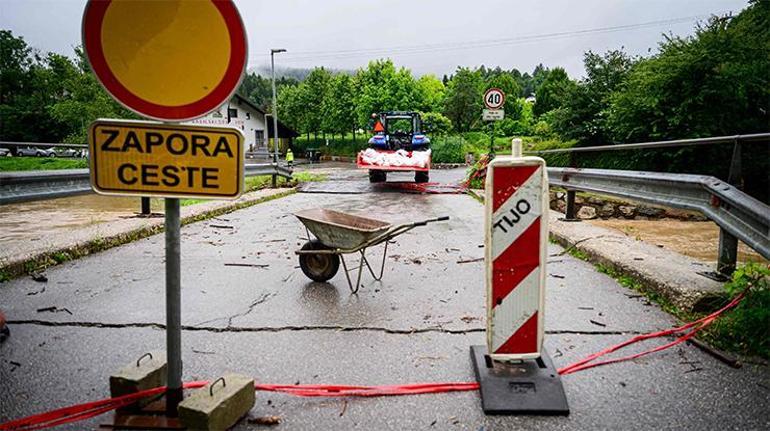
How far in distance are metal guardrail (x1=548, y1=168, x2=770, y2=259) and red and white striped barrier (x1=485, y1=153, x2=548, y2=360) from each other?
1.81 meters

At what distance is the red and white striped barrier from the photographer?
90.7 inches

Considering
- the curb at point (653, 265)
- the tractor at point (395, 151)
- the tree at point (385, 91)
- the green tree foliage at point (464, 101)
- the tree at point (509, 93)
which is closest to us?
the curb at point (653, 265)

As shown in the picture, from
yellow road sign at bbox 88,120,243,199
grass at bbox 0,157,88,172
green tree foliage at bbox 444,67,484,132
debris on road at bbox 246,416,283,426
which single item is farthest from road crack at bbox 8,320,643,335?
green tree foliage at bbox 444,67,484,132

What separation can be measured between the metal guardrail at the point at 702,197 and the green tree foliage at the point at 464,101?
51.0 meters

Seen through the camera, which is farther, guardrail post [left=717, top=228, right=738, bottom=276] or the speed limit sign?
the speed limit sign

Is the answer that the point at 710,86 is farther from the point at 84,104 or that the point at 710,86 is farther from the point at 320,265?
the point at 84,104

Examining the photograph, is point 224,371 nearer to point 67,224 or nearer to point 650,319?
point 650,319

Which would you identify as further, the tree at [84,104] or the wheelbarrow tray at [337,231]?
the tree at [84,104]

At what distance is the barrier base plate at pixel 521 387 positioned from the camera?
226cm

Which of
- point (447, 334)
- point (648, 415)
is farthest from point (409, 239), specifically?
point (648, 415)

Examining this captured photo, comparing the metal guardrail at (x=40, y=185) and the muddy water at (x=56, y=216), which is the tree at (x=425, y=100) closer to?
the muddy water at (x=56, y=216)

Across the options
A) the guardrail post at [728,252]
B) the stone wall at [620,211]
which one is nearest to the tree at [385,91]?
the stone wall at [620,211]

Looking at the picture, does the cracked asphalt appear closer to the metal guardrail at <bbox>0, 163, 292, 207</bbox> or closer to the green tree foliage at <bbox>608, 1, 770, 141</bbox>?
the metal guardrail at <bbox>0, 163, 292, 207</bbox>

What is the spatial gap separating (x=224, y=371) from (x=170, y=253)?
933mm
